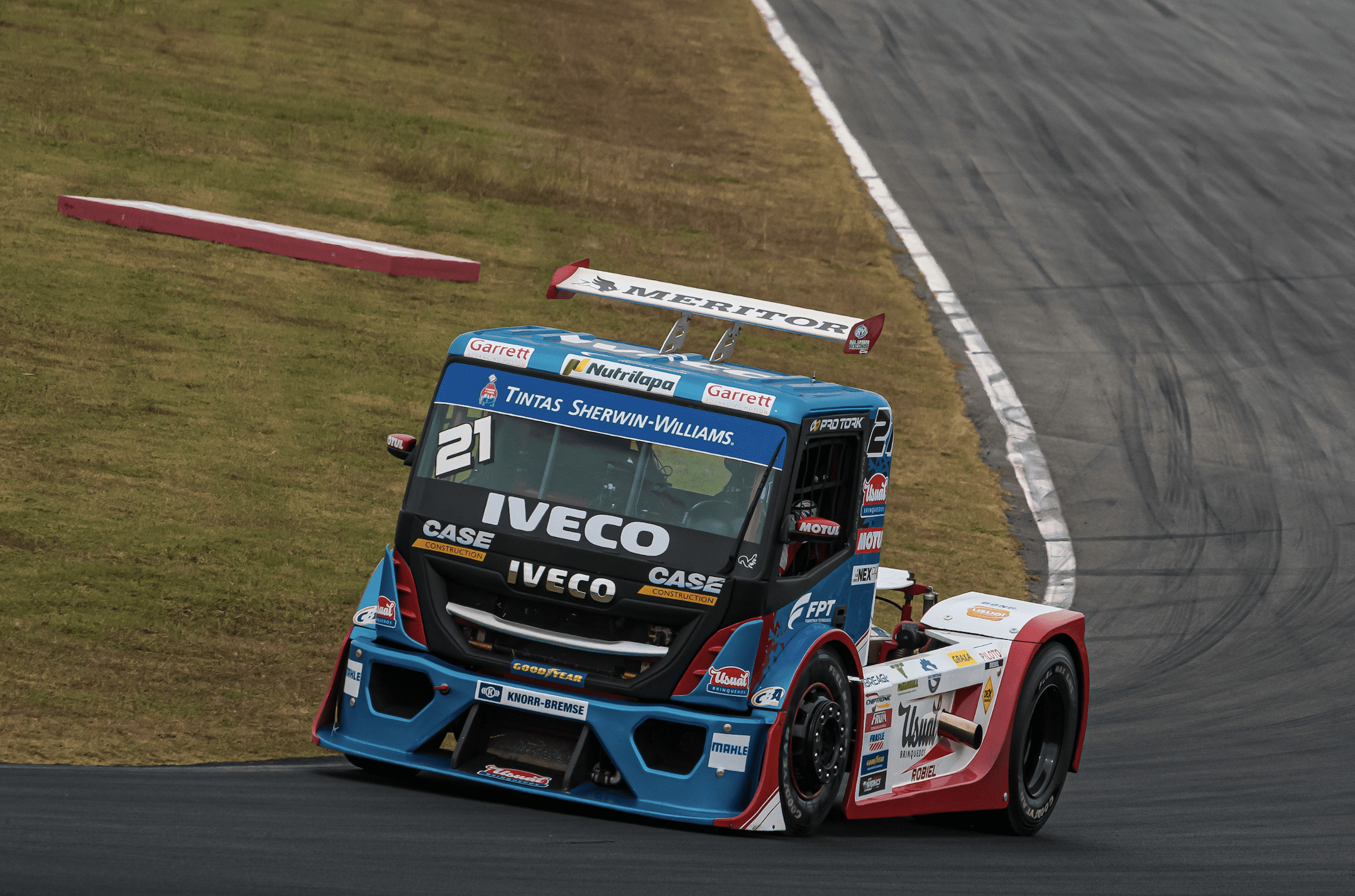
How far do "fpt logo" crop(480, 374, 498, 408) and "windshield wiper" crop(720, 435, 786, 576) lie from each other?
141 cm

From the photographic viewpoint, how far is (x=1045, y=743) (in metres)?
10.5

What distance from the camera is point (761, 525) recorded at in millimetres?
8062

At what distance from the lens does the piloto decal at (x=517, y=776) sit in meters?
7.98

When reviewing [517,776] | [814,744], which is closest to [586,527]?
[517,776]

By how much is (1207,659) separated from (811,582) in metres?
7.30

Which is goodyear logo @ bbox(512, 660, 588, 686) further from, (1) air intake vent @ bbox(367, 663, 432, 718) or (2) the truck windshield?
(2) the truck windshield

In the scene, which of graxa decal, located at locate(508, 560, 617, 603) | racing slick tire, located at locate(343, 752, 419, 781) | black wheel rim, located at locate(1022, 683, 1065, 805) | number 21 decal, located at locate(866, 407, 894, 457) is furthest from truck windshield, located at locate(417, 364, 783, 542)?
black wheel rim, located at locate(1022, 683, 1065, 805)

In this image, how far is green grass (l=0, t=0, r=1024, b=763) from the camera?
1143cm

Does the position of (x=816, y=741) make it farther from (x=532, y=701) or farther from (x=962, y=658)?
(x=962, y=658)

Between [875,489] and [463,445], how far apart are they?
2221 mm

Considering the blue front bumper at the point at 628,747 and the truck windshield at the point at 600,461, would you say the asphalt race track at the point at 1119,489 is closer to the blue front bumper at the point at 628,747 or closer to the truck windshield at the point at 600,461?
the blue front bumper at the point at 628,747

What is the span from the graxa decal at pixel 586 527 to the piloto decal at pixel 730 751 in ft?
3.01

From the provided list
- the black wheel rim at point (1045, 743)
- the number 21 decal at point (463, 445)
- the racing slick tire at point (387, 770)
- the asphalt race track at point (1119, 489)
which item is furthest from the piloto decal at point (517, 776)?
the black wheel rim at point (1045, 743)

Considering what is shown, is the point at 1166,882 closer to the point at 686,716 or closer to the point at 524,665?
the point at 686,716
